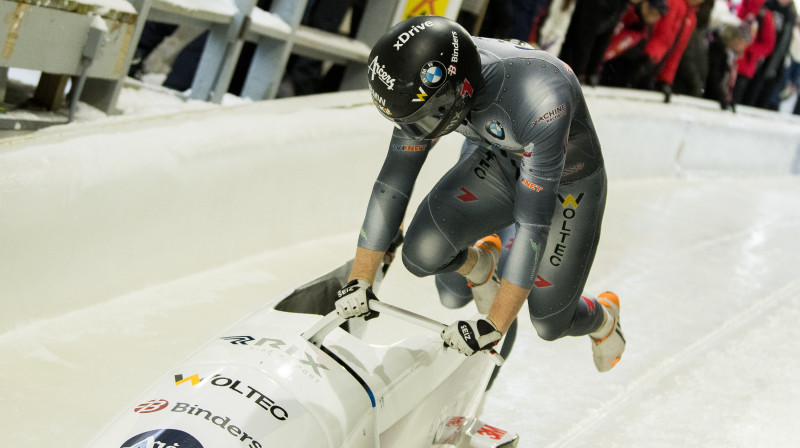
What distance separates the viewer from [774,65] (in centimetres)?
1020

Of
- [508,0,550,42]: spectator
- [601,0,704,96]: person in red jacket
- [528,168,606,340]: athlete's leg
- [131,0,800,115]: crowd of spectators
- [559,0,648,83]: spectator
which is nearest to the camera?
[528,168,606,340]: athlete's leg

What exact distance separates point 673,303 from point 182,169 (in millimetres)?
2423

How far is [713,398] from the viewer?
342 cm

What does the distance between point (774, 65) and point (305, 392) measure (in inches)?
374

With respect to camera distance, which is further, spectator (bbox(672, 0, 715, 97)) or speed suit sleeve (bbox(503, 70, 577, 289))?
spectator (bbox(672, 0, 715, 97))

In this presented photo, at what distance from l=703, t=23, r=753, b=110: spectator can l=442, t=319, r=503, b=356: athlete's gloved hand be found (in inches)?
286

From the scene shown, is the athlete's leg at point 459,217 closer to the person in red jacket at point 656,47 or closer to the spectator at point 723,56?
Answer: the person in red jacket at point 656,47

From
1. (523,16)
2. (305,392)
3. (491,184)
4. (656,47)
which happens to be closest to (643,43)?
(656,47)

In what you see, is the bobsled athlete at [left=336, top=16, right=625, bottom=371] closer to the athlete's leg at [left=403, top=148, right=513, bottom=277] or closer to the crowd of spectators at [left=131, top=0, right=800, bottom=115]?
the athlete's leg at [left=403, top=148, right=513, bottom=277]

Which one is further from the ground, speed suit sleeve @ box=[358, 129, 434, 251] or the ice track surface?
speed suit sleeve @ box=[358, 129, 434, 251]

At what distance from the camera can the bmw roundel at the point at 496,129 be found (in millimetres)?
2412

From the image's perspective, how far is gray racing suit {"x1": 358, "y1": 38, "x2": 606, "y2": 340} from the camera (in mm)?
2346

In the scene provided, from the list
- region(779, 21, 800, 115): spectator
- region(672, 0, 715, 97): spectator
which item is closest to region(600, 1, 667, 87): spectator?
region(672, 0, 715, 97): spectator

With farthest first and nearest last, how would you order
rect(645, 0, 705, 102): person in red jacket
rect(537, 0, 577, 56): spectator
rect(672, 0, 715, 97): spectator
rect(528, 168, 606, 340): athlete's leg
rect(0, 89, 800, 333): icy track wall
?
rect(672, 0, 715, 97): spectator, rect(645, 0, 705, 102): person in red jacket, rect(537, 0, 577, 56): spectator, rect(0, 89, 800, 333): icy track wall, rect(528, 168, 606, 340): athlete's leg
